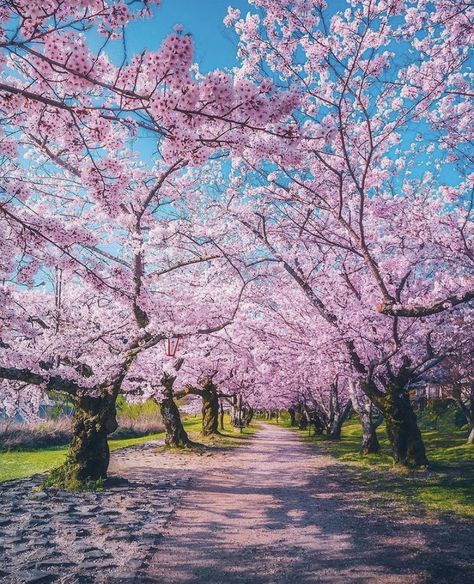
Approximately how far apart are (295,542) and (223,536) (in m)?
1.35

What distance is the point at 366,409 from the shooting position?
63.7 ft

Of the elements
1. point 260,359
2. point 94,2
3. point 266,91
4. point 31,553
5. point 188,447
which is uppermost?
point 94,2

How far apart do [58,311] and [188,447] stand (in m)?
11.8

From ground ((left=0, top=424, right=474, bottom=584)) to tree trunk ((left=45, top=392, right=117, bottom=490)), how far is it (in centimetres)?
66

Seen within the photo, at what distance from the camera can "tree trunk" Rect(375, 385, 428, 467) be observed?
14.5 m

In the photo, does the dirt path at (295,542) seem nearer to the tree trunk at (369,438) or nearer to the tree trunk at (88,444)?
the tree trunk at (88,444)

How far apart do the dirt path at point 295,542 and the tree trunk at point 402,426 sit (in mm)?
3174

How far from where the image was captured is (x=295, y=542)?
24.3ft

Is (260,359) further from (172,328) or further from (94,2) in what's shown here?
(94,2)

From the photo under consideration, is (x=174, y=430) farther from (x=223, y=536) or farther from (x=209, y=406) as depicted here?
(x=223, y=536)

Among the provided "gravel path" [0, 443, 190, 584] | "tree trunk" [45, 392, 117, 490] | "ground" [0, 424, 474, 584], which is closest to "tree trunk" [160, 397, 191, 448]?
"ground" [0, 424, 474, 584]

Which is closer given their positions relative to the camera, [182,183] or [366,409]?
[182,183]

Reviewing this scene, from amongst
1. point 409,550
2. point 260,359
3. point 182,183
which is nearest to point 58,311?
point 182,183

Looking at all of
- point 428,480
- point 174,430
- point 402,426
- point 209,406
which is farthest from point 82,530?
point 209,406
